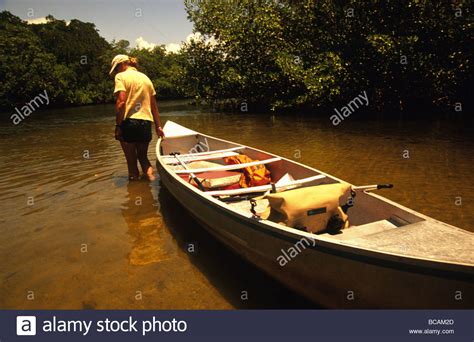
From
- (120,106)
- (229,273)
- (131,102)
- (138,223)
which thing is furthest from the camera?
(131,102)

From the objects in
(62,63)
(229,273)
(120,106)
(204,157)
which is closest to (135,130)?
(120,106)

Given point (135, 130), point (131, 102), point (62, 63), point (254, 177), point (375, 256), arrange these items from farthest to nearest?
point (62, 63), point (135, 130), point (131, 102), point (254, 177), point (375, 256)

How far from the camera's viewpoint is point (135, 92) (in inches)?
283

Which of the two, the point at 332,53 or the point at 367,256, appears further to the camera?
the point at 332,53

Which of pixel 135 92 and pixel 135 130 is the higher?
pixel 135 92

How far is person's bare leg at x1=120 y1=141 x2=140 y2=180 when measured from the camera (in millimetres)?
A: 7773

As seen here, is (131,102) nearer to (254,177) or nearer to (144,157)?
(144,157)

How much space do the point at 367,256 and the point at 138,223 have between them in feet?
15.1

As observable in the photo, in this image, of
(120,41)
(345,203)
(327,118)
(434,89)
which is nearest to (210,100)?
(327,118)

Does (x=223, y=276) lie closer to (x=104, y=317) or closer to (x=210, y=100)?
(x=104, y=317)

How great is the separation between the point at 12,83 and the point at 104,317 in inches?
1847

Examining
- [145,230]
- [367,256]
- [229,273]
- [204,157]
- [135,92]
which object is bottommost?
[229,273]

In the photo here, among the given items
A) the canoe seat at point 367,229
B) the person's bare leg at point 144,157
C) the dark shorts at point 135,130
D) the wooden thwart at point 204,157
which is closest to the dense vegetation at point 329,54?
the wooden thwart at point 204,157

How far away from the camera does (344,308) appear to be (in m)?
3.44
